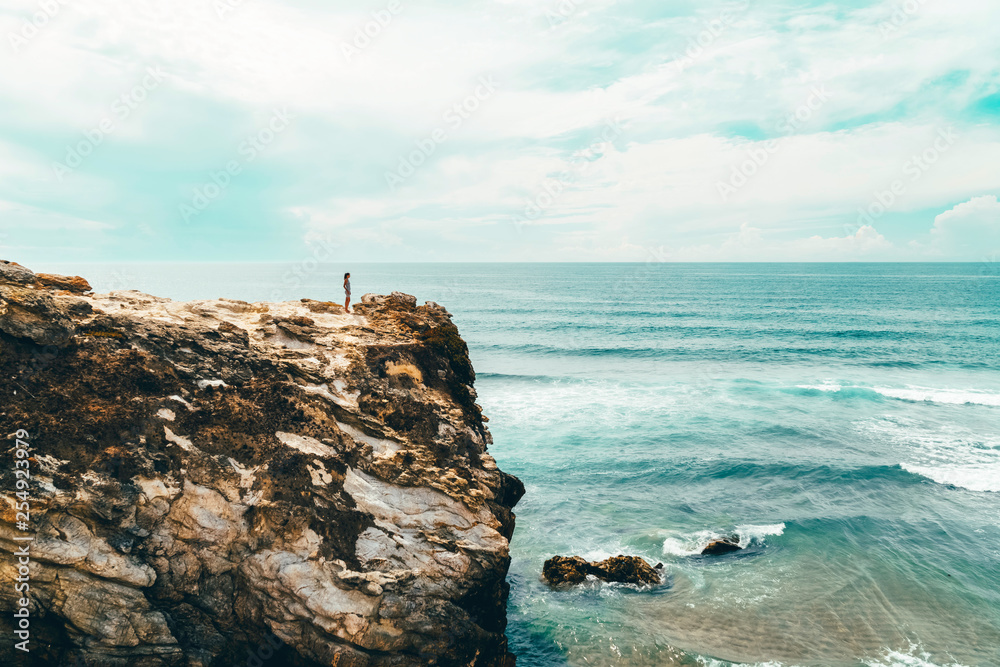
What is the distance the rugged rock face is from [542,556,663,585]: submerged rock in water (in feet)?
21.9

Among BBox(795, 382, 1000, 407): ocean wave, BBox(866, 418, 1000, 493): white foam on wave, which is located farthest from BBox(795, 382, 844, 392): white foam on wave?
BBox(866, 418, 1000, 493): white foam on wave

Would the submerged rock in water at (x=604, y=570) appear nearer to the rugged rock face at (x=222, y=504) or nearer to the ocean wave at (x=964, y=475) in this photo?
the rugged rock face at (x=222, y=504)

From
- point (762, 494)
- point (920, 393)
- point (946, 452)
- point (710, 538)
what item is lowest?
point (710, 538)

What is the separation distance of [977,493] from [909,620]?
15651mm

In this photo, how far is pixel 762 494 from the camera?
108 ft

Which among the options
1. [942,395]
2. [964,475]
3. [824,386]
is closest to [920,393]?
[942,395]

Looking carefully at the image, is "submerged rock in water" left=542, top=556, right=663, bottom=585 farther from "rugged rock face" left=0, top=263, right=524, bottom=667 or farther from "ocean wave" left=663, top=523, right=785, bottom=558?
"rugged rock face" left=0, top=263, right=524, bottom=667

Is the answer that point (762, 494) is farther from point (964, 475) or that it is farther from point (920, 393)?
point (920, 393)

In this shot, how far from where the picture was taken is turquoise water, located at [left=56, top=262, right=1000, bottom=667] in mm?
20828

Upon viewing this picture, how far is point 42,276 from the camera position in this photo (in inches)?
683

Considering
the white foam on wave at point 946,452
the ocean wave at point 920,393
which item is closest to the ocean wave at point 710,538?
the white foam on wave at point 946,452

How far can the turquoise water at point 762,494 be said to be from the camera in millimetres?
20828

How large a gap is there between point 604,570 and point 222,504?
1691 centimetres

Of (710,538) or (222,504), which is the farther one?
(710,538)
